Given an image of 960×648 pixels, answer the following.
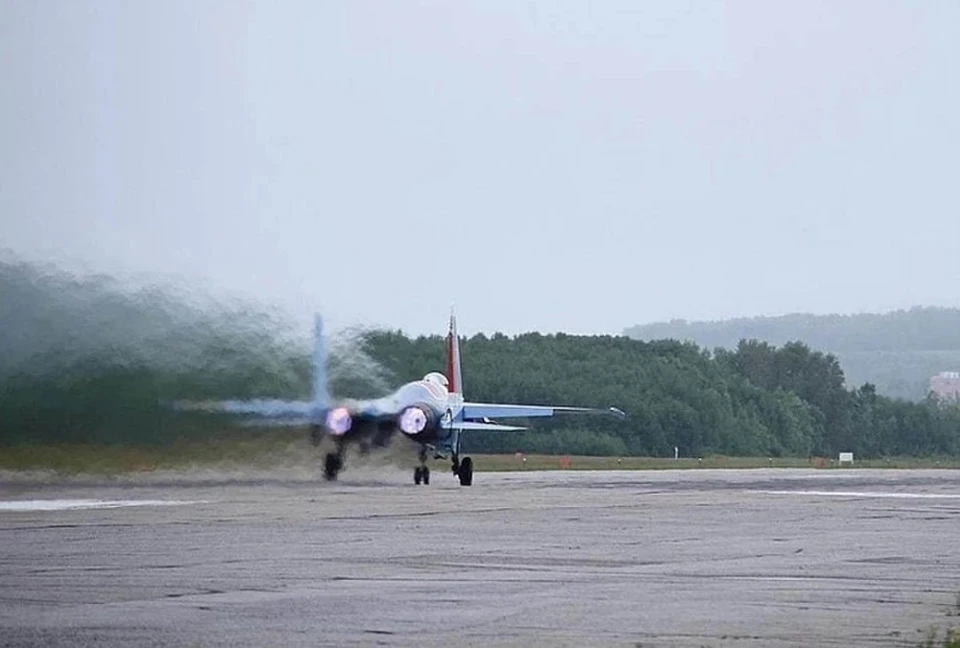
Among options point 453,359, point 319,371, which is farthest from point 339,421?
point 453,359

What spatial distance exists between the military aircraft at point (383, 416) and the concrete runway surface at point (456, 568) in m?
2.56

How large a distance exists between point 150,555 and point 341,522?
22.6ft

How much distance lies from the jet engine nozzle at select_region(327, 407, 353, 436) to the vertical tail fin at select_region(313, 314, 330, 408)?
286 mm

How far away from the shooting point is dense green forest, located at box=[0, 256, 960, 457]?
33.1 meters

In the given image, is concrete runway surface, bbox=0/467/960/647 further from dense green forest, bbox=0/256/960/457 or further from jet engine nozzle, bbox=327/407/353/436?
jet engine nozzle, bbox=327/407/353/436

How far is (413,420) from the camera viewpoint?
145 feet

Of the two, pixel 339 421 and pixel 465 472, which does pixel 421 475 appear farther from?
pixel 339 421

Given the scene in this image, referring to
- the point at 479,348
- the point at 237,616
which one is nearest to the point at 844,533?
the point at 237,616

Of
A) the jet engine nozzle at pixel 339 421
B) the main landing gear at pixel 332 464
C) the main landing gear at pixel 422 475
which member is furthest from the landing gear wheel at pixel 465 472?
the jet engine nozzle at pixel 339 421

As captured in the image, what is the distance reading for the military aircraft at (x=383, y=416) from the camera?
39.8 m

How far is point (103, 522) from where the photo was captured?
26406 millimetres

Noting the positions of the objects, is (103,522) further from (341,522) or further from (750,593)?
(750,593)

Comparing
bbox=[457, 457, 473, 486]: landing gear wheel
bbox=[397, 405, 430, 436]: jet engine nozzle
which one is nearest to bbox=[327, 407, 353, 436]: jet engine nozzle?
bbox=[397, 405, 430, 436]: jet engine nozzle

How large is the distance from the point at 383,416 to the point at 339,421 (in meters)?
2.20
